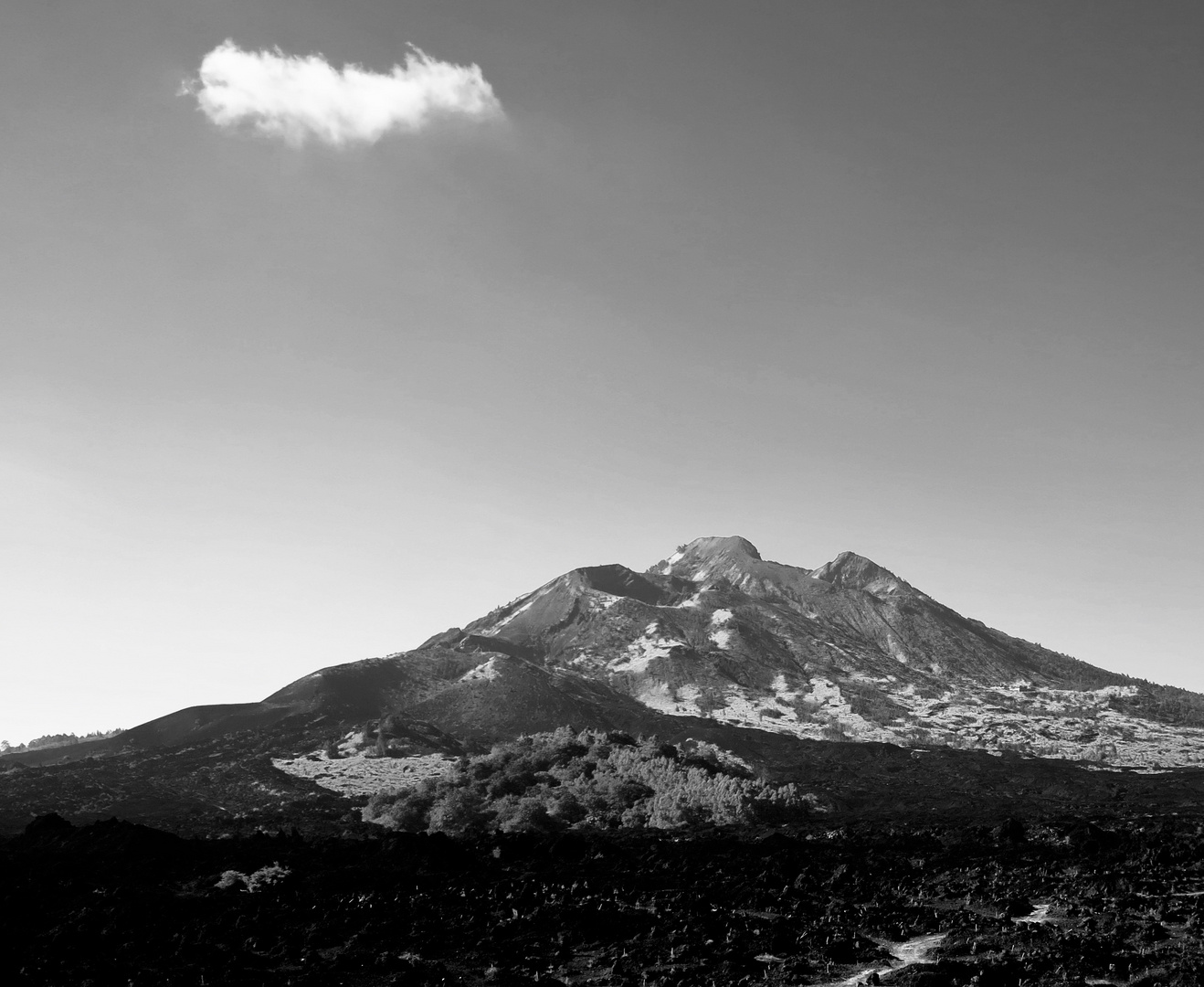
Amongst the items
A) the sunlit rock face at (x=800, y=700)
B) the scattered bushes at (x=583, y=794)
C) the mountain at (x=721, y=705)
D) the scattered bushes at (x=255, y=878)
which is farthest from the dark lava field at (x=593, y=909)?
the sunlit rock face at (x=800, y=700)

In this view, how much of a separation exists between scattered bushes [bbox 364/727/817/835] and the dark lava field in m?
17.5

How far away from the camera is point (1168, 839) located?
163ft

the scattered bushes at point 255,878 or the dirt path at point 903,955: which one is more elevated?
the scattered bushes at point 255,878

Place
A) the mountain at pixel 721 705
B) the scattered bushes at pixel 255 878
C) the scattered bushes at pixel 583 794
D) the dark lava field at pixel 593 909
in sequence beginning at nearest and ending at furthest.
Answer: the dark lava field at pixel 593 909, the scattered bushes at pixel 255 878, the scattered bushes at pixel 583 794, the mountain at pixel 721 705

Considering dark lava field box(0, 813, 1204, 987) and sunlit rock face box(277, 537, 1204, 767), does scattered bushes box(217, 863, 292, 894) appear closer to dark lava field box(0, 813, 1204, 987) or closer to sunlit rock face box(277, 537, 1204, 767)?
dark lava field box(0, 813, 1204, 987)

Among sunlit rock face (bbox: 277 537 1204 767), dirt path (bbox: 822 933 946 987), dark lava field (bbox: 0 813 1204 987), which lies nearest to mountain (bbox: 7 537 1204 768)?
Result: sunlit rock face (bbox: 277 537 1204 767)

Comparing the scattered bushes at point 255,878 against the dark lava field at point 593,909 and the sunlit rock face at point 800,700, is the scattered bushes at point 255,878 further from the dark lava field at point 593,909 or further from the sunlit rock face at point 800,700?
the sunlit rock face at point 800,700

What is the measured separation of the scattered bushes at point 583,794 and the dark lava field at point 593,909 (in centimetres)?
1753

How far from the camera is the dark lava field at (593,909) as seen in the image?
84.8 feet

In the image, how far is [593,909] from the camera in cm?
3291

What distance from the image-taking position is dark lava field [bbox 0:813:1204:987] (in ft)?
84.8

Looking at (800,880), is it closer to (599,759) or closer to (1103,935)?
(1103,935)

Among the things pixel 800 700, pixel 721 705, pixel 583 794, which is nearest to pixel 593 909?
pixel 583 794

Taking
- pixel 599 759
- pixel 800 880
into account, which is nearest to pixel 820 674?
pixel 599 759
